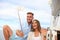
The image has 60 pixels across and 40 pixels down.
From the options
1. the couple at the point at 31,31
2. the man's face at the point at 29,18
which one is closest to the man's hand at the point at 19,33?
the couple at the point at 31,31

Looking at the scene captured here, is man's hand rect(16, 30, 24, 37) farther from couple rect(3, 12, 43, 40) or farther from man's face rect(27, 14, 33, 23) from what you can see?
man's face rect(27, 14, 33, 23)

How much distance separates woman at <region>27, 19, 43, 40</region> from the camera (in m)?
1.60

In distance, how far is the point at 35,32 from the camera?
1.62 metres

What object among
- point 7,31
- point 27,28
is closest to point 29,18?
point 27,28

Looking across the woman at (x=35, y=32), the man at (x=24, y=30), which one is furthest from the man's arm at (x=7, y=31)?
the woman at (x=35, y=32)

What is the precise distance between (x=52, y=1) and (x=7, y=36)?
0.64 meters

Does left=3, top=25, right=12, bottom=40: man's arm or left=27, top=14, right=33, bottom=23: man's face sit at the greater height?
left=27, top=14, right=33, bottom=23: man's face

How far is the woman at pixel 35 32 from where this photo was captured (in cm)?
160

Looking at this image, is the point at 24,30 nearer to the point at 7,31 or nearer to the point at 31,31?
the point at 31,31

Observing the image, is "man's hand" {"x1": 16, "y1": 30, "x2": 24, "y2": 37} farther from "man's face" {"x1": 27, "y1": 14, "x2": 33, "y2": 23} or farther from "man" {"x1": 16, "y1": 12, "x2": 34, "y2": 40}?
"man's face" {"x1": 27, "y1": 14, "x2": 33, "y2": 23}

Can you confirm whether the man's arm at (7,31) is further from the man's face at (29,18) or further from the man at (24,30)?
the man's face at (29,18)

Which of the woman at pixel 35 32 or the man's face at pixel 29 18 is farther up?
the man's face at pixel 29 18

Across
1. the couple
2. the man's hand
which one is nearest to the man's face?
the couple

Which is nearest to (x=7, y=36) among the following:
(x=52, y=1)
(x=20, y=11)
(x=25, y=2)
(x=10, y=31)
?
(x=10, y=31)
